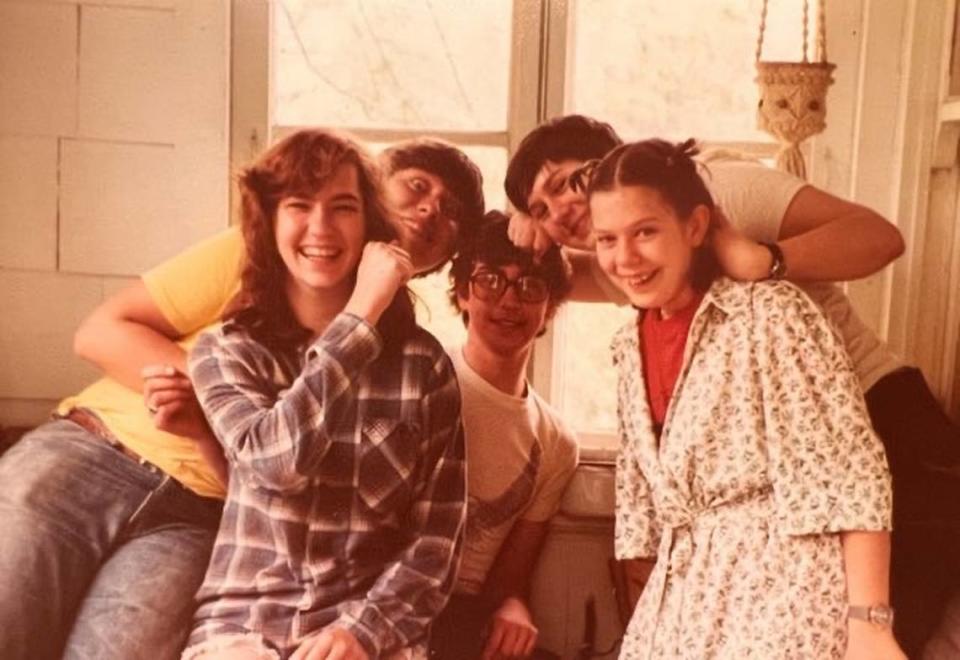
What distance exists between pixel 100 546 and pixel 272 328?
11.7 inches

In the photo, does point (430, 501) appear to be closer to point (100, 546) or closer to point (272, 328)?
point (272, 328)

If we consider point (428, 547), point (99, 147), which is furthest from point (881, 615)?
point (99, 147)

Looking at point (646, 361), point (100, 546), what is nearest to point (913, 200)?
point (646, 361)

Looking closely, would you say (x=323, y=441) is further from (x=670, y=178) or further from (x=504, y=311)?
(x=670, y=178)

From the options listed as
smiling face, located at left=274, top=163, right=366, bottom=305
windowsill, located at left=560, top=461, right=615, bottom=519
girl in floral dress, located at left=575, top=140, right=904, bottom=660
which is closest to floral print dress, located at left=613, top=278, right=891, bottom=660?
girl in floral dress, located at left=575, top=140, right=904, bottom=660

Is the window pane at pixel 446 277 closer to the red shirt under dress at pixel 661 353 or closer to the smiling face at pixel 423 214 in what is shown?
the smiling face at pixel 423 214

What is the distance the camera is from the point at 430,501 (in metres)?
1.16

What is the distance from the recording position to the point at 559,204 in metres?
1.18

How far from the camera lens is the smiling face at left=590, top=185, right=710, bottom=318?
109 cm

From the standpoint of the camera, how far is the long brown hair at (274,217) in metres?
1.14

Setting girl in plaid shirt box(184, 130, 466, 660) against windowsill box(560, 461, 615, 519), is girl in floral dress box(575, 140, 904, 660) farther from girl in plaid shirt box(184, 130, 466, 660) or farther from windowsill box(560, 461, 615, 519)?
girl in plaid shirt box(184, 130, 466, 660)

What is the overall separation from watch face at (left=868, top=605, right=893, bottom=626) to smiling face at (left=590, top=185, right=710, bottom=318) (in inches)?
12.9

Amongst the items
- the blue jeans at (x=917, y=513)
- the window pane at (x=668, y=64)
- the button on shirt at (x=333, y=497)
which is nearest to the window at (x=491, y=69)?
the window pane at (x=668, y=64)

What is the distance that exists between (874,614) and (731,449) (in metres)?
0.19
